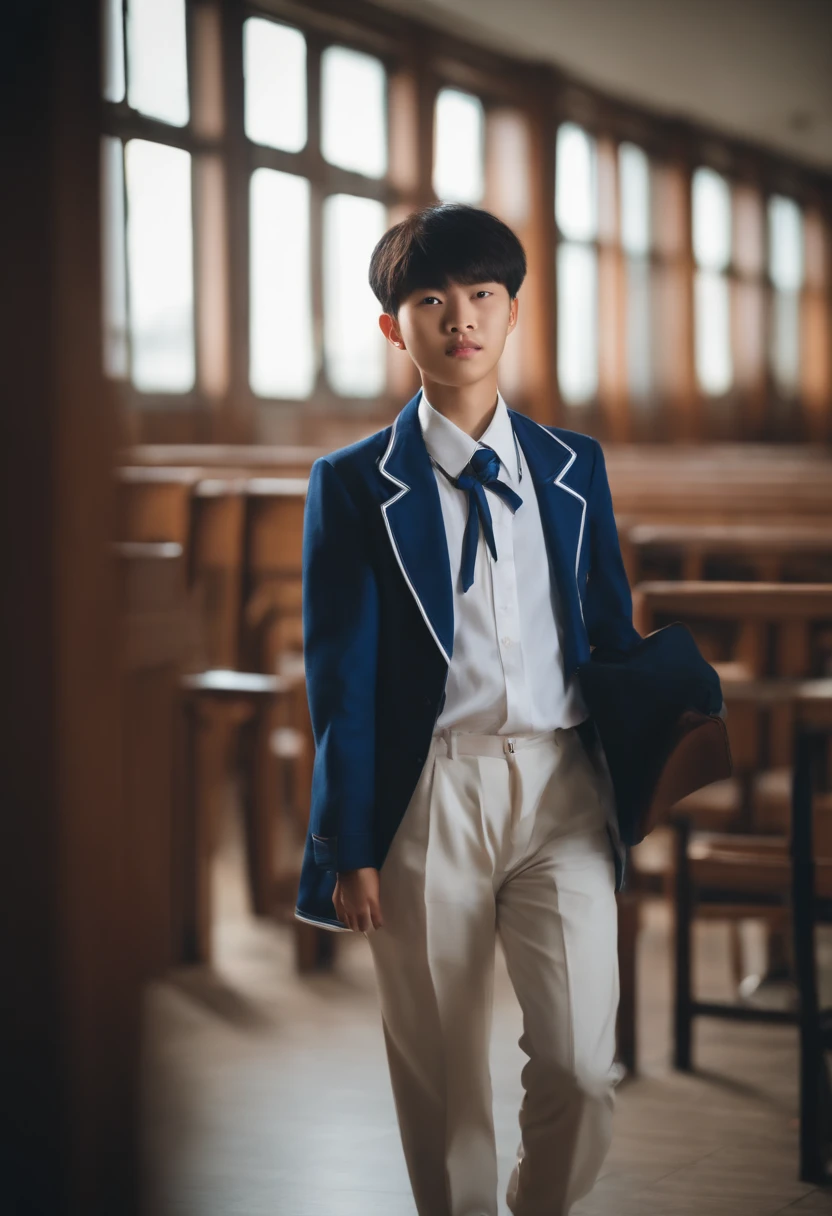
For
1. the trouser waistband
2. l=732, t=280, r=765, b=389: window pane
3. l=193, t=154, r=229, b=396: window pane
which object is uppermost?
l=732, t=280, r=765, b=389: window pane

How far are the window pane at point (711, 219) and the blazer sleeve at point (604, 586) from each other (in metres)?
12.8

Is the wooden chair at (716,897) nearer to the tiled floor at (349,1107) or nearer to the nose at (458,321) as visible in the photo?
the tiled floor at (349,1107)

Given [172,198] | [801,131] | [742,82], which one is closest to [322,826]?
[172,198]

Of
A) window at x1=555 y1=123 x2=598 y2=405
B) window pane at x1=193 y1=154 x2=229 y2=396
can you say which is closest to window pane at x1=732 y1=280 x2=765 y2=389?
window at x1=555 y1=123 x2=598 y2=405

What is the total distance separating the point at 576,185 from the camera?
12.1m

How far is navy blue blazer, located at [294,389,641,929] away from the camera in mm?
1558

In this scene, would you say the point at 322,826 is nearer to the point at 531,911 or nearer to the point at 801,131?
the point at 531,911

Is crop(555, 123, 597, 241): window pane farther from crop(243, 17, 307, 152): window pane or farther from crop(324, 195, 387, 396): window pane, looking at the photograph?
crop(243, 17, 307, 152): window pane

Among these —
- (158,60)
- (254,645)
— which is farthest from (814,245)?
(254,645)

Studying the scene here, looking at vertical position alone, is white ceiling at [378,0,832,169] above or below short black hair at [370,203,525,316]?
above

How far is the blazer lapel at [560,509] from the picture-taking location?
1.62 metres

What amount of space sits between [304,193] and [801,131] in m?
7.10

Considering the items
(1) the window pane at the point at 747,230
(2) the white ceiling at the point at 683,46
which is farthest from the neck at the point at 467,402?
(1) the window pane at the point at 747,230

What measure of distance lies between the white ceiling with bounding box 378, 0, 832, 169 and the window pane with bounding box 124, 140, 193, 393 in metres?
2.28
